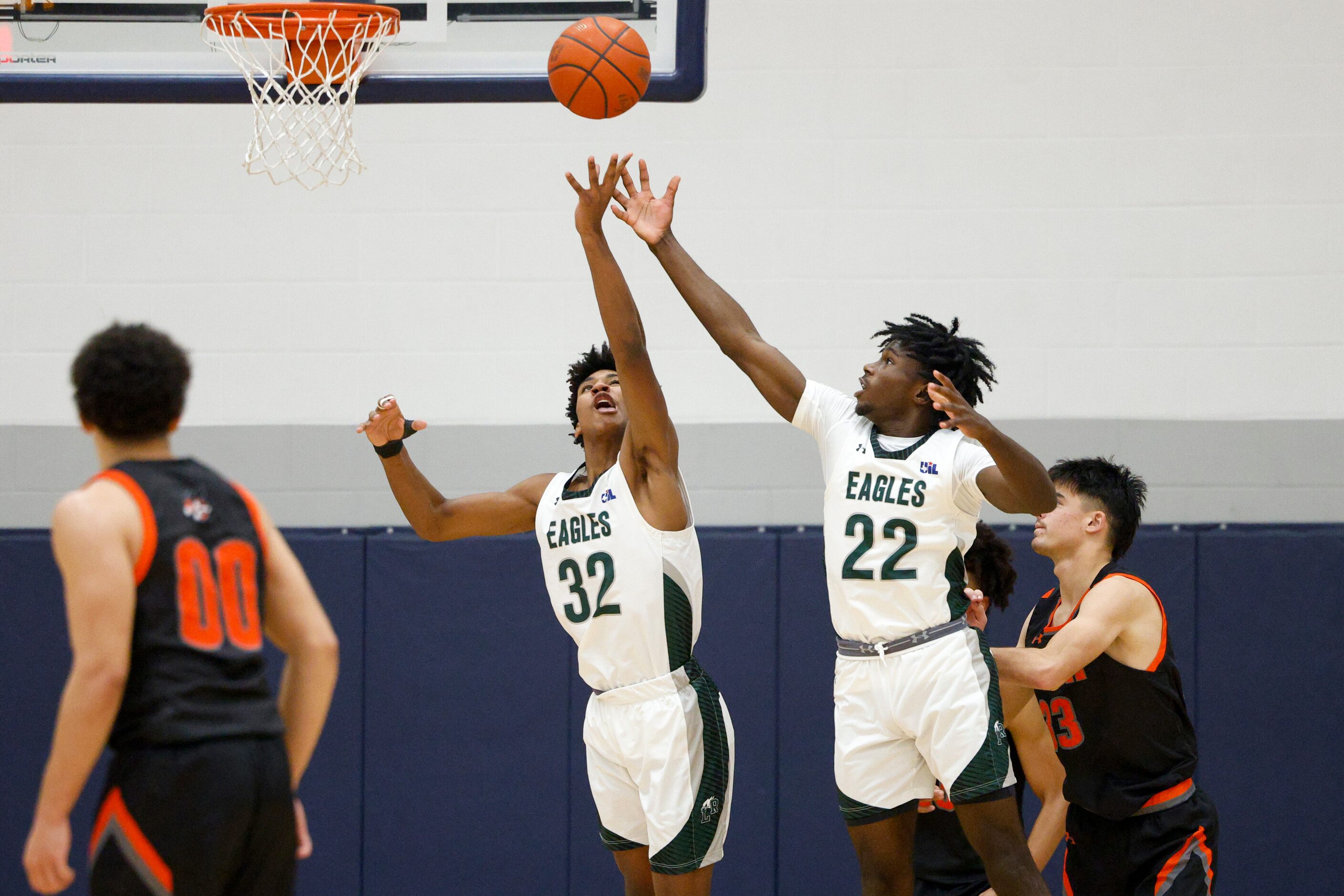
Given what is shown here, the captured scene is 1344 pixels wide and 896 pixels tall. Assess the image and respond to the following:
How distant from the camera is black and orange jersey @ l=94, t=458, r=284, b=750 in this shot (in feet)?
8.62

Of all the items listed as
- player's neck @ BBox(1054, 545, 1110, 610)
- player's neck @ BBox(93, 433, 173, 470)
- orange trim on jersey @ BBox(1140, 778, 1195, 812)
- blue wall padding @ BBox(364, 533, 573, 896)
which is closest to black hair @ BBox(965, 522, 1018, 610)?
player's neck @ BBox(1054, 545, 1110, 610)

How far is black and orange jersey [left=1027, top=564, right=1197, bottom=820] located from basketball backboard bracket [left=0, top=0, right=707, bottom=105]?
2.21 meters

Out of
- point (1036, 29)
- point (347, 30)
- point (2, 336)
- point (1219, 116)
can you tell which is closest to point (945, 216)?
point (1036, 29)

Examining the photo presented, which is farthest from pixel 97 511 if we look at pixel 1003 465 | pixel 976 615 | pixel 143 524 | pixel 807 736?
pixel 807 736

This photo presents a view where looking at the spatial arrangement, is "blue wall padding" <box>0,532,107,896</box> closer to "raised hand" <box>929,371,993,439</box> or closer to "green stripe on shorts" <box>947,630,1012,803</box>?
"green stripe on shorts" <box>947,630,1012,803</box>

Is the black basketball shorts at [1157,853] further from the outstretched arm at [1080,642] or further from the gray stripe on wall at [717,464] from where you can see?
the gray stripe on wall at [717,464]

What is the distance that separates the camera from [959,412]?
3.70 metres

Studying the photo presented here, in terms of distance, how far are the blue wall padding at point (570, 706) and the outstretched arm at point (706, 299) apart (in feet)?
5.58

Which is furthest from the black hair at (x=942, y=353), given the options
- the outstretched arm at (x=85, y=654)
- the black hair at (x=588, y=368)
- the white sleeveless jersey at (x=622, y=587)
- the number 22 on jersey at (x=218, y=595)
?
the outstretched arm at (x=85, y=654)

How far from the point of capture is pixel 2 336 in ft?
19.8

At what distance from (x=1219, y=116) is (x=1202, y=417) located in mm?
1333

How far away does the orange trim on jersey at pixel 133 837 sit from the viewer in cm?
259

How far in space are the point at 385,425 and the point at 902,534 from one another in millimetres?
1672

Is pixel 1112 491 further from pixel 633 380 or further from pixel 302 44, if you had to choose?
pixel 302 44
